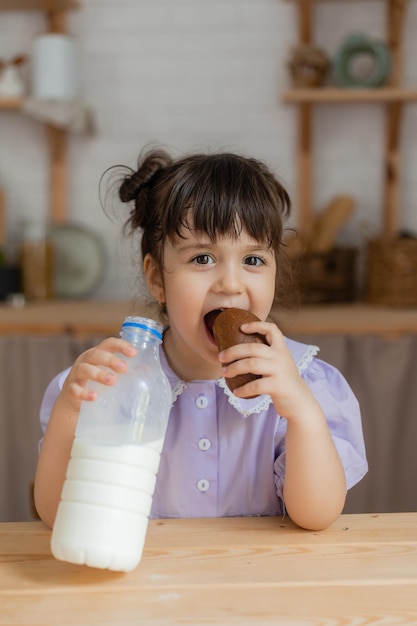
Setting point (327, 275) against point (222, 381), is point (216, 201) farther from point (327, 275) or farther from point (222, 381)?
point (327, 275)

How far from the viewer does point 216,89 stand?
3098 mm

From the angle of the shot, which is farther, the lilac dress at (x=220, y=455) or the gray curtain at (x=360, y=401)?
the gray curtain at (x=360, y=401)

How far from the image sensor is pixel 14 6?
3043mm

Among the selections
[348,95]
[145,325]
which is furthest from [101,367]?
[348,95]

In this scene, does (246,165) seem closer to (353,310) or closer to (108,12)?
(353,310)

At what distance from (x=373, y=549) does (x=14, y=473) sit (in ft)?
6.07

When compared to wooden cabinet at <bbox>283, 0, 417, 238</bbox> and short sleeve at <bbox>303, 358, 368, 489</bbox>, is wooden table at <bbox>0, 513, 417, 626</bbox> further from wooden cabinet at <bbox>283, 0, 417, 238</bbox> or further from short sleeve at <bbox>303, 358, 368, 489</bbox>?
wooden cabinet at <bbox>283, 0, 417, 238</bbox>

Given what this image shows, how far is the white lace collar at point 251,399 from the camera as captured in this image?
1.15m

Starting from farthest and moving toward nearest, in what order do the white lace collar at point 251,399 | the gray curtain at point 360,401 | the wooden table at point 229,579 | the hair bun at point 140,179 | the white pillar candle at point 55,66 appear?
1. the white pillar candle at point 55,66
2. the gray curtain at point 360,401
3. the hair bun at point 140,179
4. the white lace collar at point 251,399
5. the wooden table at point 229,579

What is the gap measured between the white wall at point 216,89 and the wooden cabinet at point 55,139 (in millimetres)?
44

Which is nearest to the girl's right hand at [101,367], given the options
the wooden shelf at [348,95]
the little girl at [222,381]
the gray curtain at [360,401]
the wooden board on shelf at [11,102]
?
the little girl at [222,381]

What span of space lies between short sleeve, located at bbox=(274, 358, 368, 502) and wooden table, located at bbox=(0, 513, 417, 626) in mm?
173

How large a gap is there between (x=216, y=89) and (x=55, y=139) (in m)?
0.63

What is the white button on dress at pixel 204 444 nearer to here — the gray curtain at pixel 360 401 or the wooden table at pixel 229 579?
the wooden table at pixel 229 579
